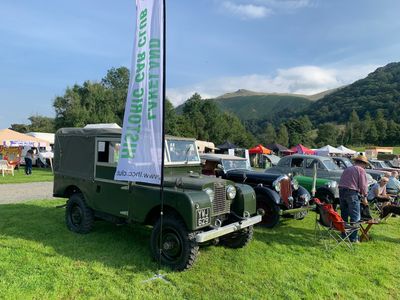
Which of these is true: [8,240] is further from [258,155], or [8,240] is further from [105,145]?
[258,155]

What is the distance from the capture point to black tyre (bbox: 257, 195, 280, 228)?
7.91 m

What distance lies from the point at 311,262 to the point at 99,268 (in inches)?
139

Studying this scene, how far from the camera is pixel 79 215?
6891 mm

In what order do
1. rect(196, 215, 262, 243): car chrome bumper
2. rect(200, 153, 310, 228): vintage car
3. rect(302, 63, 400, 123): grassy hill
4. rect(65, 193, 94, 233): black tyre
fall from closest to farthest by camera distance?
rect(196, 215, 262, 243): car chrome bumper
rect(65, 193, 94, 233): black tyre
rect(200, 153, 310, 228): vintage car
rect(302, 63, 400, 123): grassy hill

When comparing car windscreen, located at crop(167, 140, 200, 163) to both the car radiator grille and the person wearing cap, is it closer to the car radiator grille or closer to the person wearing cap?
the car radiator grille

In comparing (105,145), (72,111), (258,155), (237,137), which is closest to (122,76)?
(72,111)

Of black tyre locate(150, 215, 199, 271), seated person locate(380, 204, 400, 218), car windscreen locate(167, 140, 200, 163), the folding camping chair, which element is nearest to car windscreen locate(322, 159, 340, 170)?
seated person locate(380, 204, 400, 218)

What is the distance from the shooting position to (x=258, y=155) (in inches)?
1511

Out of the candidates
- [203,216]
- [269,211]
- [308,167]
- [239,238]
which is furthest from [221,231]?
[308,167]

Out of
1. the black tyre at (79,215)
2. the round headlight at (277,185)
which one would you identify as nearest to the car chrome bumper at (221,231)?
the round headlight at (277,185)

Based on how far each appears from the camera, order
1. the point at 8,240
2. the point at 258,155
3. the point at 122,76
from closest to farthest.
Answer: the point at 8,240 → the point at 258,155 → the point at 122,76

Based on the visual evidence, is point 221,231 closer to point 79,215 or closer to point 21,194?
point 79,215

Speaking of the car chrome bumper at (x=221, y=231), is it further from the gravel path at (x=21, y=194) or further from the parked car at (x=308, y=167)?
the gravel path at (x=21, y=194)

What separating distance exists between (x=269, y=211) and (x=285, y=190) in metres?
0.66
